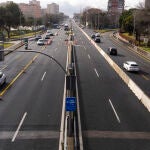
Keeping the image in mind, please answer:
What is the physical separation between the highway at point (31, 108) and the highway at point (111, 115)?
2.28 metres

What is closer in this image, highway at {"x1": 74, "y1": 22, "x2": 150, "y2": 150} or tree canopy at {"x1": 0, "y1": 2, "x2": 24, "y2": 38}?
highway at {"x1": 74, "y1": 22, "x2": 150, "y2": 150}

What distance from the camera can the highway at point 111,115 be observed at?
24031 millimetres

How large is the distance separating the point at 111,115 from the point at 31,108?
652 cm

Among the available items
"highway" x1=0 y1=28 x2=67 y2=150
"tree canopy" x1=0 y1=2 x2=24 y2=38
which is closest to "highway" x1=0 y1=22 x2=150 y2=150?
"highway" x1=0 y1=28 x2=67 y2=150

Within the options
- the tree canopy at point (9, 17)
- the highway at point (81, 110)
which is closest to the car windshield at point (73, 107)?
the highway at point (81, 110)

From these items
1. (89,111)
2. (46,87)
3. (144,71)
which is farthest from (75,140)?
(144,71)

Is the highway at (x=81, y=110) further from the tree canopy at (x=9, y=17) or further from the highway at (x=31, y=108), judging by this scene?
the tree canopy at (x=9, y=17)

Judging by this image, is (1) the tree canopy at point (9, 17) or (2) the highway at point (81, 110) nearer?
(2) the highway at point (81, 110)

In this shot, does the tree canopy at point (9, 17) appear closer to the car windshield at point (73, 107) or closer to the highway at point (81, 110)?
the car windshield at point (73, 107)

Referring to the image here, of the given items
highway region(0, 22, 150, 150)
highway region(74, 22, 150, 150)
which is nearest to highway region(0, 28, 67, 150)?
highway region(0, 22, 150, 150)

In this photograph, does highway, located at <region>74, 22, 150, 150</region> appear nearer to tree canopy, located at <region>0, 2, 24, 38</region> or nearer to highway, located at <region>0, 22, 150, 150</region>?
highway, located at <region>0, 22, 150, 150</region>

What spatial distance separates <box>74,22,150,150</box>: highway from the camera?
2403cm

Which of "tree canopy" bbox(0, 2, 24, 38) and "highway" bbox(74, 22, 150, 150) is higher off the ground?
"tree canopy" bbox(0, 2, 24, 38)

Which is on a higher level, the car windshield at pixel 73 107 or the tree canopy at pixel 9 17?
the tree canopy at pixel 9 17
